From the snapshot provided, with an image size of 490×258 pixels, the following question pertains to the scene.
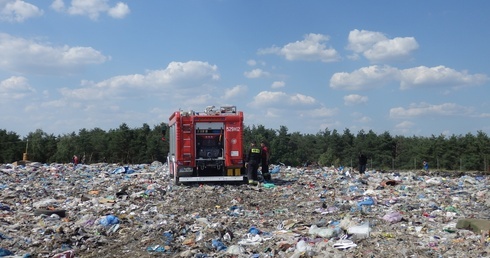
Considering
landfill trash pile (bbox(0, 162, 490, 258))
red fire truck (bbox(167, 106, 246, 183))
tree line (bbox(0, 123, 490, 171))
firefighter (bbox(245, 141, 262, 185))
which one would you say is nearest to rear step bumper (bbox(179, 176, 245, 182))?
red fire truck (bbox(167, 106, 246, 183))

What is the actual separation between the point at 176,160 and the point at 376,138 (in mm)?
54731

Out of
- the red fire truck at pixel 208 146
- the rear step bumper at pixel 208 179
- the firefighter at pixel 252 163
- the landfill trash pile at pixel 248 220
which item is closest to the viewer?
the landfill trash pile at pixel 248 220

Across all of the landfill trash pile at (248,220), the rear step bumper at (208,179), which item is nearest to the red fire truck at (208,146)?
the rear step bumper at (208,179)

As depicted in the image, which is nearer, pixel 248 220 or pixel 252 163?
pixel 248 220

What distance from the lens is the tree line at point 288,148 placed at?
2330 inches

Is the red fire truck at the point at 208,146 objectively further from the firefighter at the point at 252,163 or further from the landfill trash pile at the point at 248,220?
the landfill trash pile at the point at 248,220

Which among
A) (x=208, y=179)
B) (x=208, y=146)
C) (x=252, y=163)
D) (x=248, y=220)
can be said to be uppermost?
(x=208, y=146)

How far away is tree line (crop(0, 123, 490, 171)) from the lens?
59.2 meters

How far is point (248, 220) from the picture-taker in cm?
1030

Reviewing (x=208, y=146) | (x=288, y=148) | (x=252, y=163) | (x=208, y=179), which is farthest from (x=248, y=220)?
(x=288, y=148)

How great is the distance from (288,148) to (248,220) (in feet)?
213

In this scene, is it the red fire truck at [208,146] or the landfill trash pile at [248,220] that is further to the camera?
the red fire truck at [208,146]

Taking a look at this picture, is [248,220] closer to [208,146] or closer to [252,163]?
[252,163]

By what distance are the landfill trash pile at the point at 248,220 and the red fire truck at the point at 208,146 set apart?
0.46 meters
